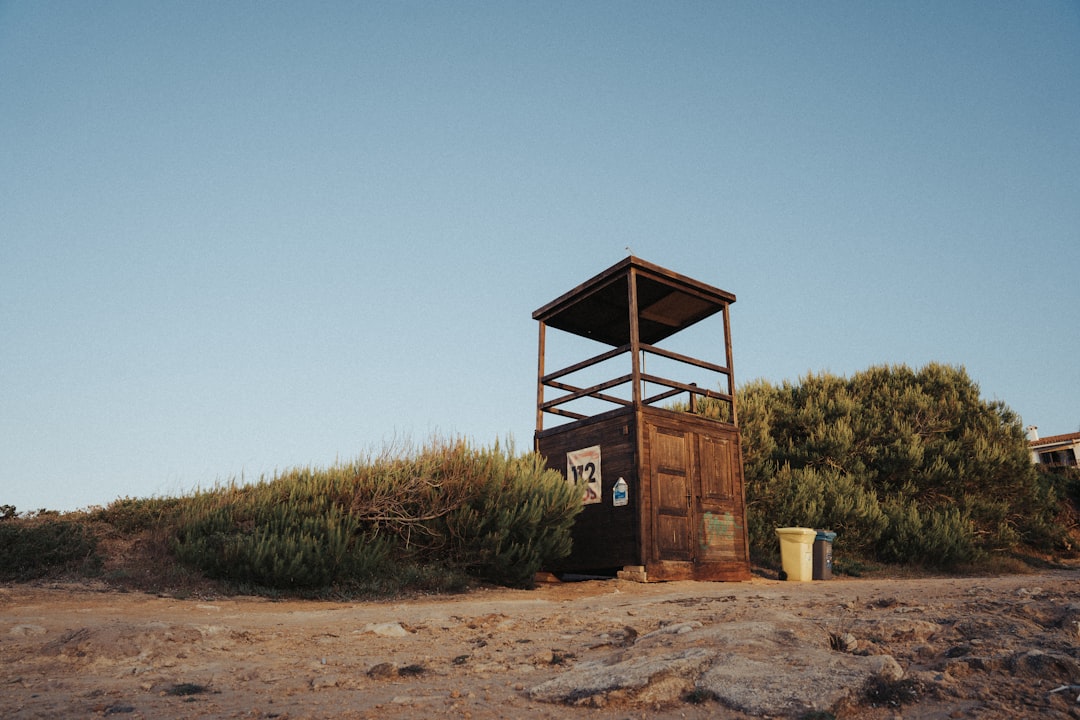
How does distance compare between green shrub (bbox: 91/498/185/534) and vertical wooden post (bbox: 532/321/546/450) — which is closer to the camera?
green shrub (bbox: 91/498/185/534)

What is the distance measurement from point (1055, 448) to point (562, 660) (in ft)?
161

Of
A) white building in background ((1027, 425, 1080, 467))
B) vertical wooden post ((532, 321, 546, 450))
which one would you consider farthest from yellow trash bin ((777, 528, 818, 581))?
white building in background ((1027, 425, 1080, 467))

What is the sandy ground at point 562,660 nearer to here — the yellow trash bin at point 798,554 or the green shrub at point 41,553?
the green shrub at point 41,553

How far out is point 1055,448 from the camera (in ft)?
141

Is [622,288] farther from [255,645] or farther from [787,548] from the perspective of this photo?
[255,645]

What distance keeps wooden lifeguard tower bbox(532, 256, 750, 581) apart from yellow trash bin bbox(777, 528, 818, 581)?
879mm

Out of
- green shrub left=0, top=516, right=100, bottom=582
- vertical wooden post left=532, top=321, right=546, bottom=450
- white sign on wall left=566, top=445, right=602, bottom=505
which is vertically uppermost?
vertical wooden post left=532, top=321, right=546, bottom=450

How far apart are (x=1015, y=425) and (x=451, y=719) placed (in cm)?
2299

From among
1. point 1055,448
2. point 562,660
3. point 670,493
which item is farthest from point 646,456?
point 1055,448

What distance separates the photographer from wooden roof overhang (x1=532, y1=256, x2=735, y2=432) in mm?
12539

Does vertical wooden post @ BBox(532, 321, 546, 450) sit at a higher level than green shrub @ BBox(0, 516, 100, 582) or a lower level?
higher

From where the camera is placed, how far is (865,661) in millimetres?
3602

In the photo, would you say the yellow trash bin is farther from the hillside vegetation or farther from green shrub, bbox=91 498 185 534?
green shrub, bbox=91 498 185 534

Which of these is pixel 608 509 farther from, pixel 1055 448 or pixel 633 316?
pixel 1055 448
